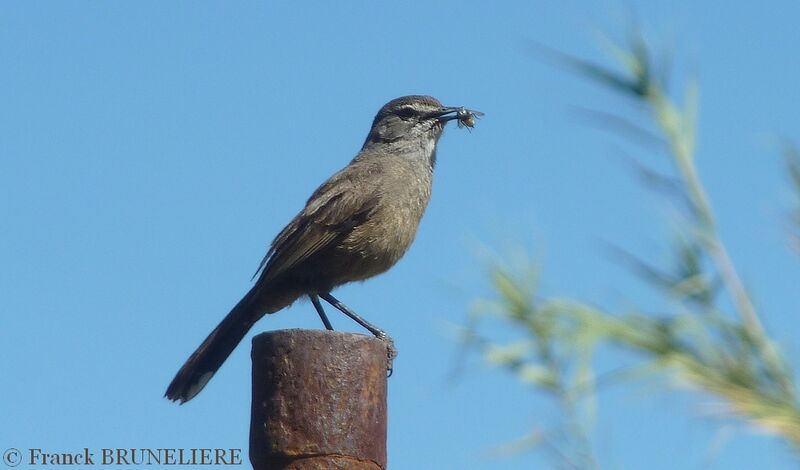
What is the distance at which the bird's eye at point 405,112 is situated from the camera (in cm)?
781

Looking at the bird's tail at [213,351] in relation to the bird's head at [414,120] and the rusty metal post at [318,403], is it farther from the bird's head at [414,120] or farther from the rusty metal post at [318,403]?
the rusty metal post at [318,403]

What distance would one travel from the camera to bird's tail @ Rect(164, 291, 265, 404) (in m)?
5.72

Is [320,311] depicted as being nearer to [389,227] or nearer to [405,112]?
[389,227]

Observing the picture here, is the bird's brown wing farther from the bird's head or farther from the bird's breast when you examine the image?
the bird's head

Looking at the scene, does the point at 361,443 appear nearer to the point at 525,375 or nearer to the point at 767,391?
the point at 525,375

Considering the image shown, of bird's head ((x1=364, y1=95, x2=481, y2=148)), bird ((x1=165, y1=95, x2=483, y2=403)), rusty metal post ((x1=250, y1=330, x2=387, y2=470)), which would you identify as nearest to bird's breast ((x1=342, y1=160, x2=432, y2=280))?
bird ((x1=165, y1=95, x2=483, y2=403))

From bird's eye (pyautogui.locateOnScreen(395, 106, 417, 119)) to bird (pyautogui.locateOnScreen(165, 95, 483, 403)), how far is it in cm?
66

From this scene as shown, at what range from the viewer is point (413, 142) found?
7621 millimetres

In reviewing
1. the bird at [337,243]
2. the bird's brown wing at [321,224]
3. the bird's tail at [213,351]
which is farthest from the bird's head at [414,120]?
the bird's tail at [213,351]

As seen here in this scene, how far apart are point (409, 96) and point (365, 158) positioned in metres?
0.67

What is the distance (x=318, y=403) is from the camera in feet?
10.4

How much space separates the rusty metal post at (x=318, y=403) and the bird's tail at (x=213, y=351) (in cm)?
248

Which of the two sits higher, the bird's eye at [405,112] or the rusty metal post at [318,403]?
the bird's eye at [405,112]

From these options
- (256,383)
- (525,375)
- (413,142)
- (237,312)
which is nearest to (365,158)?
(413,142)
